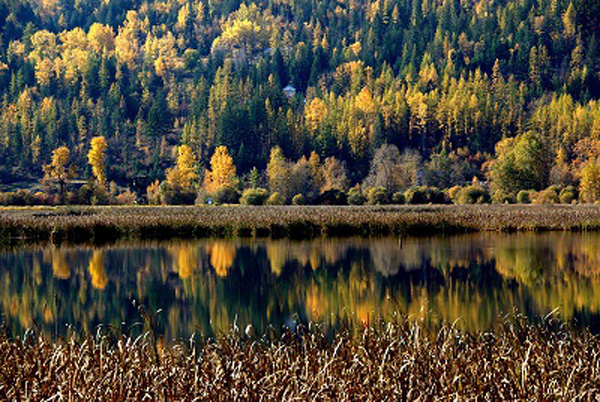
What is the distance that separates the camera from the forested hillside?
105 m

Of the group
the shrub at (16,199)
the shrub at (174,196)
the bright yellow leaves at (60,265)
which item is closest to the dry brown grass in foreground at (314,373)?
the bright yellow leaves at (60,265)

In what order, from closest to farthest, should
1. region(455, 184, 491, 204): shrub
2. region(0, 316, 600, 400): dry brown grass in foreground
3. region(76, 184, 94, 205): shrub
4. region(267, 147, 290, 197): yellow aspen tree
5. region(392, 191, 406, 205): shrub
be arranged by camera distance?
region(0, 316, 600, 400): dry brown grass in foreground
region(455, 184, 491, 204): shrub
region(392, 191, 406, 205): shrub
region(76, 184, 94, 205): shrub
region(267, 147, 290, 197): yellow aspen tree

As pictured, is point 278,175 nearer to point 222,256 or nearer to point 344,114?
point 344,114

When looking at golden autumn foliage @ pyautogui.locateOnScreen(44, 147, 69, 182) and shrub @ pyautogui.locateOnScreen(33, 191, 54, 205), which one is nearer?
shrub @ pyautogui.locateOnScreen(33, 191, 54, 205)

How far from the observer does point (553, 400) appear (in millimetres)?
7809

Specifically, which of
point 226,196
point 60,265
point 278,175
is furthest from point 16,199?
point 60,265

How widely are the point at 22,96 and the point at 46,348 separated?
156614mm

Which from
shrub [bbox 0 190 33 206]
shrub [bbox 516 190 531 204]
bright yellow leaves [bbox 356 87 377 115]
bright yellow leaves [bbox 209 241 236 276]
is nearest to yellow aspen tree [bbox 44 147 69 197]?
shrub [bbox 0 190 33 206]

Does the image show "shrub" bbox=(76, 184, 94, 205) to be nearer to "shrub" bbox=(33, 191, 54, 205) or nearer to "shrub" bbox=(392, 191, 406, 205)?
"shrub" bbox=(33, 191, 54, 205)

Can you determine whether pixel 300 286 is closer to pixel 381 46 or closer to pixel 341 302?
pixel 341 302

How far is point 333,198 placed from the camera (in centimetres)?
7750

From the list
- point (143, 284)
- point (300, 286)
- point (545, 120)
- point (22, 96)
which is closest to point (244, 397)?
point (300, 286)

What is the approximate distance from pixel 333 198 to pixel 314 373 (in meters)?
68.3

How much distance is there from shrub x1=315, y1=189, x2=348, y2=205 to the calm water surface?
41.0m
